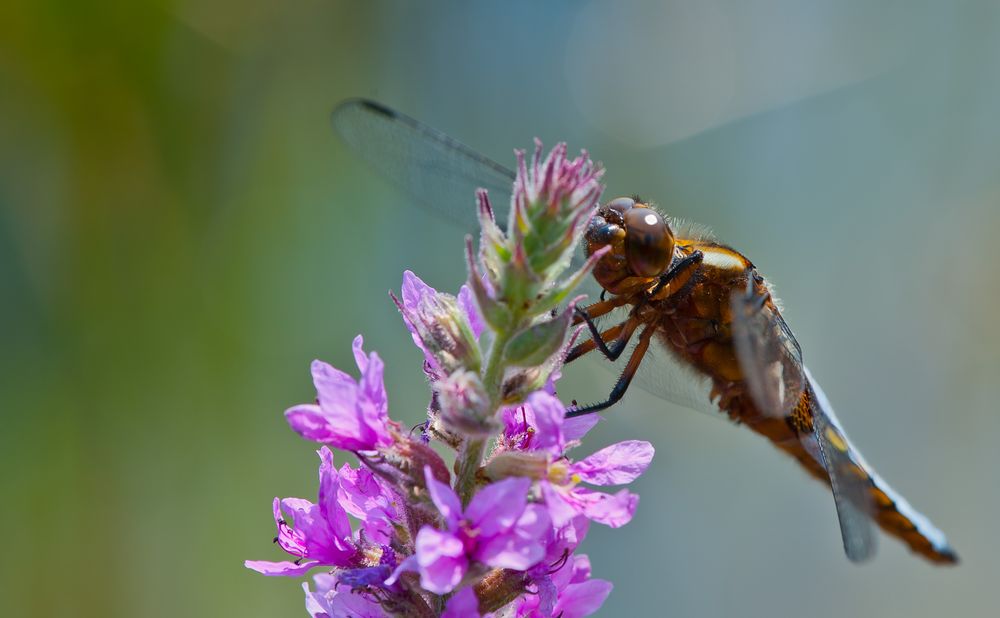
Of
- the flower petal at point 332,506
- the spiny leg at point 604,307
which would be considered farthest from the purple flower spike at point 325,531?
the spiny leg at point 604,307

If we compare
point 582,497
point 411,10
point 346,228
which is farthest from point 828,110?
point 582,497

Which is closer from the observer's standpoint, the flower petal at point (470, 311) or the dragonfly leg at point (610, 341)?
the flower petal at point (470, 311)

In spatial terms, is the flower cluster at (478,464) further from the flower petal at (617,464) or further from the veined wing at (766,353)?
the veined wing at (766,353)

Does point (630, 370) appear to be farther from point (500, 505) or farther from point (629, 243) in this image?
point (500, 505)

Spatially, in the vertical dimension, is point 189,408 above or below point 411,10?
below

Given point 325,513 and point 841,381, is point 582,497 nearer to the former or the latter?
point 325,513

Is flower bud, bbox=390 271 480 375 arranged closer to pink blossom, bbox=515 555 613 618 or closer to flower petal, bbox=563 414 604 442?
flower petal, bbox=563 414 604 442
